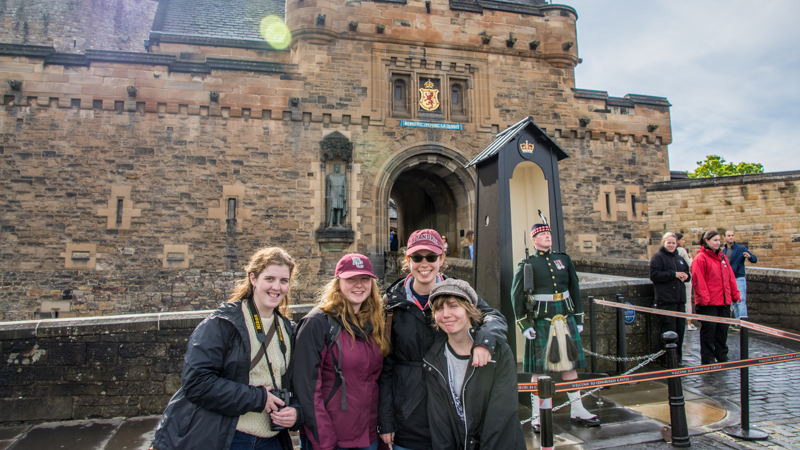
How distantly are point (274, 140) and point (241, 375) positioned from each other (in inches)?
398

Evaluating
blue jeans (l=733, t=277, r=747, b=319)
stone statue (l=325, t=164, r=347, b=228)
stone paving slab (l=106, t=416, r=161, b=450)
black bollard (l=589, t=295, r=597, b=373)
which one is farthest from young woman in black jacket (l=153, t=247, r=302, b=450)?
stone statue (l=325, t=164, r=347, b=228)

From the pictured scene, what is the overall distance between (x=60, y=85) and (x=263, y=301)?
1176 centimetres

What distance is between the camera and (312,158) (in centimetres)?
1163

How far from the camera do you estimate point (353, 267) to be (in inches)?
92.9

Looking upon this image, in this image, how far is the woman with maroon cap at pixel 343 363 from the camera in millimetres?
2133

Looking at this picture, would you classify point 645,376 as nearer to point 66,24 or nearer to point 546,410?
point 546,410

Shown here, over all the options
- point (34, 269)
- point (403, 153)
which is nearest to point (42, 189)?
point (34, 269)

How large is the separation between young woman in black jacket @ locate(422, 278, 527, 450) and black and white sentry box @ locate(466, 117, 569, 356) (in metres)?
1.97

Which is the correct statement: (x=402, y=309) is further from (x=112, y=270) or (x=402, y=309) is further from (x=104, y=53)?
(x=104, y=53)

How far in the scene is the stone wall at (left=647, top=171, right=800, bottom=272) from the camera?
13227 mm

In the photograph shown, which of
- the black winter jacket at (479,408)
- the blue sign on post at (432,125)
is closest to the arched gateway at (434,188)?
the blue sign on post at (432,125)

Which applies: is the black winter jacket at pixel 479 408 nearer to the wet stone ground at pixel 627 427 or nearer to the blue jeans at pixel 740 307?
the wet stone ground at pixel 627 427

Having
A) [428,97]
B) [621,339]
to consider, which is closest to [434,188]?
[428,97]

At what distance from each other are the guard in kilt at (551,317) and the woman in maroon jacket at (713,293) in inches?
97.5
